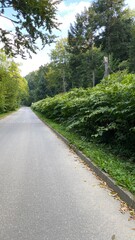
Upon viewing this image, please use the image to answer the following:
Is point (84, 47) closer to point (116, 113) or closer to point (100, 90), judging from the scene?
point (100, 90)

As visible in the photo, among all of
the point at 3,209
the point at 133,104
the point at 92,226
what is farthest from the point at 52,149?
the point at 92,226

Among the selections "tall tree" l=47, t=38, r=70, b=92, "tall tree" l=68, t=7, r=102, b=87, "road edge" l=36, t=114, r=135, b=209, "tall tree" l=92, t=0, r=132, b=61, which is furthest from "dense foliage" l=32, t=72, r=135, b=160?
"tall tree" l=47, t=38, r=70, b=92

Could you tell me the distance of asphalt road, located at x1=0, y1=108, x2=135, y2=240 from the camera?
3.17 metres

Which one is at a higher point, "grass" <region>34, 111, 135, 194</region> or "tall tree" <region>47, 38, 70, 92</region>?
"tall tree" <region>47, 38, 70, 92</region>

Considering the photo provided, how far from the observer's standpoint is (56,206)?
3967 millimetres

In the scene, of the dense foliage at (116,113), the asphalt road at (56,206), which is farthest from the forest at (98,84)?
the asphalt road at (56,206)

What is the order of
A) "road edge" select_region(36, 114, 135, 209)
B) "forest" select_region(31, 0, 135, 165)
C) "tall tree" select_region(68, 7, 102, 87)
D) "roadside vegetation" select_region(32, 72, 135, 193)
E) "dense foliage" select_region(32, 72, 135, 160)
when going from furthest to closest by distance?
"tall tree" select_region(68, 7, 102, 87)
"forest" select_region(31, 0, 135, 165)
"dense foliage" select_region(32, 72, 135, 160)
"roadside vegetation" select_region(32, 72, 135, 193)
"road edge" select_region(36, 114, 135, 209)

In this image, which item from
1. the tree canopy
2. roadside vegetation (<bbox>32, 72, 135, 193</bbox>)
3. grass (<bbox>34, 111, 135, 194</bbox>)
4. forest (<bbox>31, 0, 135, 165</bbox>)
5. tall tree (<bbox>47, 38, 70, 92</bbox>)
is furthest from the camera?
tall tree (<bbox>47, 38, 70, 92</bbox>)

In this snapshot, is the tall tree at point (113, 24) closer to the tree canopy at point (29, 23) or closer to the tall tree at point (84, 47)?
the tall tree at point (84, 47)

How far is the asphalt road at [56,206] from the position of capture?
3166 millimetres

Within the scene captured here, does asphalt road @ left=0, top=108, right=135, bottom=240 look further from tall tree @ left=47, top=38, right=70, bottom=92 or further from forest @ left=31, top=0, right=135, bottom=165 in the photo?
tall tree @ left=47, top=38, right=70, bottom=92

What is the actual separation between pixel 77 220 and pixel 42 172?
2617 millimetres

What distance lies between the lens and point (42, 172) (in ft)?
19.6

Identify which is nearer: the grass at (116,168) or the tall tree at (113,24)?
the grass at (116,168)
